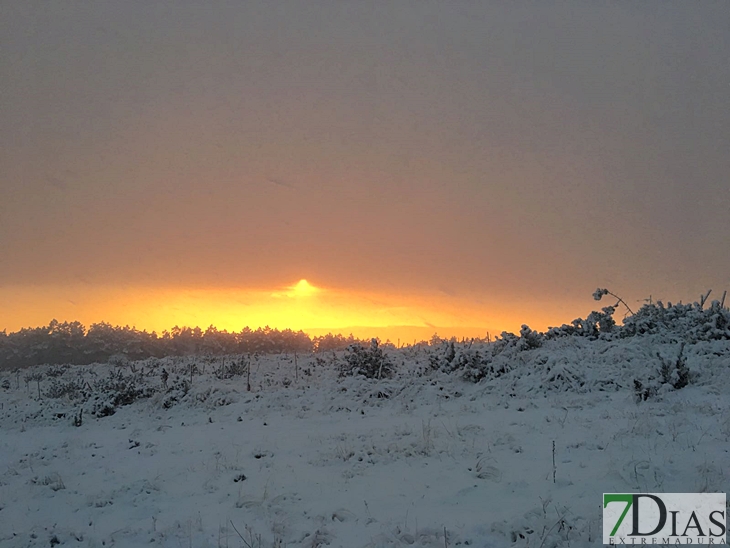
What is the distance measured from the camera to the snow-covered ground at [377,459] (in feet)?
22.8

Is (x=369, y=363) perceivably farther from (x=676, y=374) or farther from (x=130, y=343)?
(x=130, y=343)

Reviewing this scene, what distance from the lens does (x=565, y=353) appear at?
18375 mm

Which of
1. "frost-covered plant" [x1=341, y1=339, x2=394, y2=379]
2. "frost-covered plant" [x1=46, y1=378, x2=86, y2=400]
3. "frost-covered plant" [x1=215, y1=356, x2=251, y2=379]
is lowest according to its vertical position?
"frost-covered plant" [x1=46, y1=378, x2=86, y2=400]

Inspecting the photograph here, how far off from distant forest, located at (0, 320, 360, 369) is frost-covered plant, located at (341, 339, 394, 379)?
62.7ft

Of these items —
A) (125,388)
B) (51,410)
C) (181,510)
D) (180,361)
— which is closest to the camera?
(181,510)

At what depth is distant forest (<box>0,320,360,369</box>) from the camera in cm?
4362

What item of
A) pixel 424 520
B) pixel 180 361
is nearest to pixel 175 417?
pixel 424 520

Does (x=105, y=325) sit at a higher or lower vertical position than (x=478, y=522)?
higher

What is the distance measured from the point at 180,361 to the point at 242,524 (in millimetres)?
25731

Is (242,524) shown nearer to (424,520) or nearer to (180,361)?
(424,520)

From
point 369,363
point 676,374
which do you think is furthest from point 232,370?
point 676,374

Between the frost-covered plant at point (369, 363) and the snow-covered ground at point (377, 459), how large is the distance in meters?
1.91

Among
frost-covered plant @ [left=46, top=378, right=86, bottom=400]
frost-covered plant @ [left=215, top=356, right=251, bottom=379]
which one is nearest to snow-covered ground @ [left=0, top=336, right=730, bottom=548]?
frost-covered plant @ [left=46, top=378, right=86, bottom=400]

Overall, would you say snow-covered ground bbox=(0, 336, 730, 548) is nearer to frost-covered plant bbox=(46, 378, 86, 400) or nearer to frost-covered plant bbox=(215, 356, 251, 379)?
frost-covered plant bbox=(46, 378, 86, 400)
